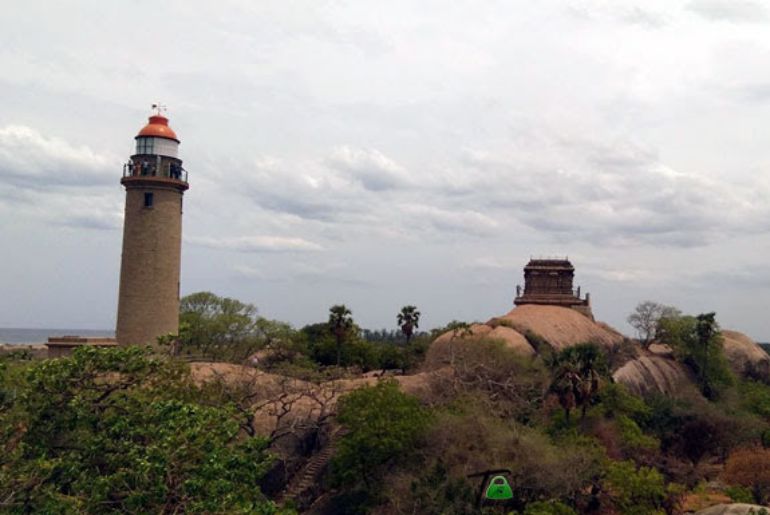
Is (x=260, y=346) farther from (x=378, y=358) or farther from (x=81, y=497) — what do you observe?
(x=81, y=497)

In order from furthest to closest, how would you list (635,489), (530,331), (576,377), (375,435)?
1. (530,331)
2. (576,377)
3. (375,435)
4. (635,489)

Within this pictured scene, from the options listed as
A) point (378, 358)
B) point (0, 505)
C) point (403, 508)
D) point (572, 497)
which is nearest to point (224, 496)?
point (0, 505)

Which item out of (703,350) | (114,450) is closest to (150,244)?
(114,450)

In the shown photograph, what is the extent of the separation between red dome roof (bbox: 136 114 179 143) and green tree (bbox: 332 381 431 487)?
1979 centimetres

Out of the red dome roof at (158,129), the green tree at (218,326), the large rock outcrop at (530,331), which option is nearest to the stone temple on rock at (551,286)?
the large rock outcrop at (530,331)

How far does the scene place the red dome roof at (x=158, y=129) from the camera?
3841 cm

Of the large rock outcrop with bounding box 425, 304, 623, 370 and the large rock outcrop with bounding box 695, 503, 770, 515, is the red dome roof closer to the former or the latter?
the large rock outcrop with bounding box 425, 304, 623, 370

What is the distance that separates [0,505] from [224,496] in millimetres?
4710

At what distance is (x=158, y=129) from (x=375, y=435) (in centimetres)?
2216

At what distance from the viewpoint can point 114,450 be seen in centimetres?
1720

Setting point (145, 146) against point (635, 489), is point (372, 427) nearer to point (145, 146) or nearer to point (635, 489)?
point (635, 489)

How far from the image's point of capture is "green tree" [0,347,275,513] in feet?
50.8

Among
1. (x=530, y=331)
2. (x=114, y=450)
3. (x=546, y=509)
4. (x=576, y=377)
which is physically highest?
(x=530, y=331)

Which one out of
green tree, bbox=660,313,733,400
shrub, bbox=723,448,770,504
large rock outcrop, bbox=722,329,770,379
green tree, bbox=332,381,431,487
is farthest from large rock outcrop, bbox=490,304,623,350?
green tree, bbox=332,381,431,487
